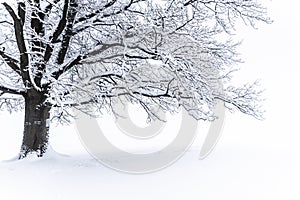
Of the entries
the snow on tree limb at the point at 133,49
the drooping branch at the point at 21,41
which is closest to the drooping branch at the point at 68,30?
the snow on tree limb at the point at 133,49

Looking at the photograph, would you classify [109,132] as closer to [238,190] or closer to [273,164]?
[273,164]

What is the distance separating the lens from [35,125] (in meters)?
9.55

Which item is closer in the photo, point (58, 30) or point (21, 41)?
point (21, 41)

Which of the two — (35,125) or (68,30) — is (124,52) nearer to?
(68,30)

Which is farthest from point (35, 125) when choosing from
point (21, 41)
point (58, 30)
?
point (58, 30)

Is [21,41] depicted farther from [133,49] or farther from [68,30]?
[133,49]

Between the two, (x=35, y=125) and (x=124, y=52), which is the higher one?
(x=124, y=52)

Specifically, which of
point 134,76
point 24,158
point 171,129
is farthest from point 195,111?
point 171,129

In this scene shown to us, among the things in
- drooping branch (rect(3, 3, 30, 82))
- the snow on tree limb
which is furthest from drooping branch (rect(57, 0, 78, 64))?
drooping branch (rect(3, 3, 30, 82))

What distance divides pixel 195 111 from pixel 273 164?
2.59 m

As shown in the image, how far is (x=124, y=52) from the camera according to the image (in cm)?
875

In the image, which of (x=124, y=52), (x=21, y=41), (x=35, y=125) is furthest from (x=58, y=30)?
(x=35, y=125)

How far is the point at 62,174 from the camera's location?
761cm

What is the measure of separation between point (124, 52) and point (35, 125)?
3.07 metres
